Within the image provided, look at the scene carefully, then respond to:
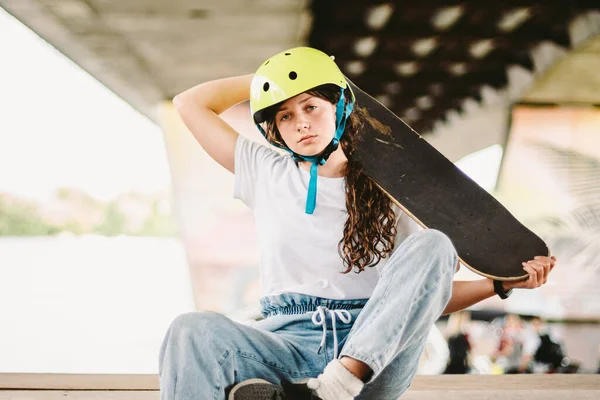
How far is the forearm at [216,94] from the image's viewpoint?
1.63m

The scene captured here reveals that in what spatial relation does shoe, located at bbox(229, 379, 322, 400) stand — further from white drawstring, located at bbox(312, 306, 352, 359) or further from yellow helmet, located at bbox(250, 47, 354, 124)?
yellow helmet, located at bbox(250, 47, 354, 124)

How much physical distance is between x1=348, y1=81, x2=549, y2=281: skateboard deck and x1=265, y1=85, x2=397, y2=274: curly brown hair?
0.07 metres

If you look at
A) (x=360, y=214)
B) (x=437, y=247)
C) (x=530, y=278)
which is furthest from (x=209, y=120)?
(x=530, y=278)

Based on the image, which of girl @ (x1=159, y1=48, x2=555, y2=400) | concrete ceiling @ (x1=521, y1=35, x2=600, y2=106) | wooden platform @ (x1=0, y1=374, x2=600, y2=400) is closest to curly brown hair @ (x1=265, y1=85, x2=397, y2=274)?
girl @ (x1=159, y1=48, x2=555, y2=400)

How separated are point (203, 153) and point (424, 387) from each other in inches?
178

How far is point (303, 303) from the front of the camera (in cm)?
144

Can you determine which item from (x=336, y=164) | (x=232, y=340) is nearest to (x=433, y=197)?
(x=336, y=164)

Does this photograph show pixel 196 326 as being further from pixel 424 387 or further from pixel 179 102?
pixel 424 387

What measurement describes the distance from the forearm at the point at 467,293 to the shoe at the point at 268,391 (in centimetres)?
52

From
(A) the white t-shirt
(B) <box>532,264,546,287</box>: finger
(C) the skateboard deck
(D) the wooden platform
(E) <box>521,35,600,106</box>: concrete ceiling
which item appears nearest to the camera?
(A) the white t-shirt

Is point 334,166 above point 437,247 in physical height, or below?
above

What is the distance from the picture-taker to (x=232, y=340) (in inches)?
47.4

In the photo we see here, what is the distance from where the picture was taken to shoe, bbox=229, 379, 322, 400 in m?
1.13

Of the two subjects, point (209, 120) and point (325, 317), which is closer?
point (325, 317)
